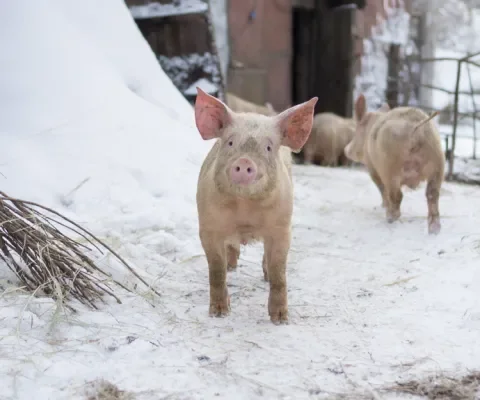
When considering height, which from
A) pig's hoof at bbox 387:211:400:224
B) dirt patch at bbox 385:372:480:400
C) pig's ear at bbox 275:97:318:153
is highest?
pig's ear at bbox 275:97:318:153

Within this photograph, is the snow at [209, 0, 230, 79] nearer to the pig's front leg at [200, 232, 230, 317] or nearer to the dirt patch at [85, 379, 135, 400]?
the pig's front leg at [200, 232, 230, 317]

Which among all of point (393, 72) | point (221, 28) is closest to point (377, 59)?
point (393, 72)

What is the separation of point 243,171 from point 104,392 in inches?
37.6

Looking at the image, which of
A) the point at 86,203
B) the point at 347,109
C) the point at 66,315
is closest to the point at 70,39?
the point at 86,203

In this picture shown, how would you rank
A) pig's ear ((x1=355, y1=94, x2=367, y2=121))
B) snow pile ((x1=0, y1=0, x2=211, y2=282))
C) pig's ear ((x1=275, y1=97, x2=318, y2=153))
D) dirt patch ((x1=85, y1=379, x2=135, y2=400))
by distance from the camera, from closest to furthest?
dirt patch ((x1=85, y1=379, x2=135, y2=400))
pig's ear ((x1=275, y1=97, x2=318, y2=153))
snow pile ((x1=0, y1=0, x2=211, y2=282))
pig's ear ((x1=355, y1=94, x2=367, y2=121))

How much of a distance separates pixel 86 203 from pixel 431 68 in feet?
32.7

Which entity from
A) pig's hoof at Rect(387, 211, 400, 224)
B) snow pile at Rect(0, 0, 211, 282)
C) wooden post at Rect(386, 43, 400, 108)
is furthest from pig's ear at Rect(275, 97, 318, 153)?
wooden post at Rect(386, 43, 400, 108)

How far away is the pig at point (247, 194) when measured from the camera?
2643 mm

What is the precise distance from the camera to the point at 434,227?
459 centimetres

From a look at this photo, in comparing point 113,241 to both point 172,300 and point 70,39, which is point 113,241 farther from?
point 70,39

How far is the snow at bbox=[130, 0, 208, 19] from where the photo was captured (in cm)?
658

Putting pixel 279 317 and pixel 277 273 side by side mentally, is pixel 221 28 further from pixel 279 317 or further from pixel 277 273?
pixel 279 317

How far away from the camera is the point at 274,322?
282cm

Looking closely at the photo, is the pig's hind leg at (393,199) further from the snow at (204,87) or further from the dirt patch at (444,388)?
the dirt patch at (444,388)
